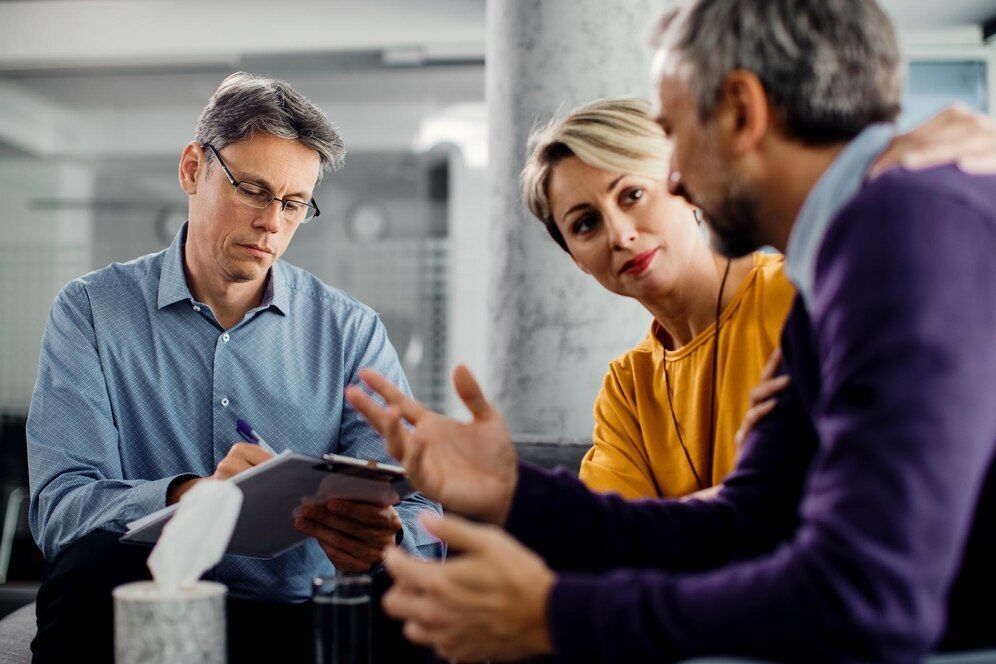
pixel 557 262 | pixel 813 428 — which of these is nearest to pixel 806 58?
pixel 813 428

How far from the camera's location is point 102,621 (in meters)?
1.49

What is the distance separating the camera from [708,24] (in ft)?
3.30

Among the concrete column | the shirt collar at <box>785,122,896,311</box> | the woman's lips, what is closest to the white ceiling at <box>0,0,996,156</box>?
the concrete column

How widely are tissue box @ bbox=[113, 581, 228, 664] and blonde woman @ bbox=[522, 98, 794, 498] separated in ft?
3.01

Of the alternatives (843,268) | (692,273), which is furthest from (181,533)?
(692,273)

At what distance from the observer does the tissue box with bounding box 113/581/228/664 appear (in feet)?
3.19

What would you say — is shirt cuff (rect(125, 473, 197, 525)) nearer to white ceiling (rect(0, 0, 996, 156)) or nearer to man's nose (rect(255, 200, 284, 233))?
man's nose (rect(255, 200, 284, 233))

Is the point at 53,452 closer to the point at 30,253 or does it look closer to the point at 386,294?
the point at 386,294

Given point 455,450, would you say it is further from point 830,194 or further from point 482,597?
point 830,194

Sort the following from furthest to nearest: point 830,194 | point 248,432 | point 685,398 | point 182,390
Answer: point 182,390, point 685,398, point 248,432, point 830,194

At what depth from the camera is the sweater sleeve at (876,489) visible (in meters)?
0.73

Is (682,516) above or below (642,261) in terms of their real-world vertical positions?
below

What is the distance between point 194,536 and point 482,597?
0.38m

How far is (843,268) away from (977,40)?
17.0 feet
